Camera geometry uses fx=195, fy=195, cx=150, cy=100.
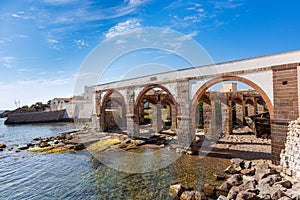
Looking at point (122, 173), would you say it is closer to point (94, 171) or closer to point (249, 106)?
point (94, 171)

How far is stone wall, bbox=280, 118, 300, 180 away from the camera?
23.6ft

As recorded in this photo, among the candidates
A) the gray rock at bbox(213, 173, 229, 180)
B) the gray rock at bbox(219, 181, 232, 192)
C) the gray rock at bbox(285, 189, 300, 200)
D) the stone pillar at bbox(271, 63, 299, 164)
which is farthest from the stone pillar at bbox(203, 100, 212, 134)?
Result: the gray rock at bbox(285, 189, 300, 200)

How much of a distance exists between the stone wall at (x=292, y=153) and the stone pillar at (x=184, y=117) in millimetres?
4971

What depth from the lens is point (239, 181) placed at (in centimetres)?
756

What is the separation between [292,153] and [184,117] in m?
5.87

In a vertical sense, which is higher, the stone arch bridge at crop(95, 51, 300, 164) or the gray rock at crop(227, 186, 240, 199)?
the stone arch bridge at crop(95, 51, 300, 164)

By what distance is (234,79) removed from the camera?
34.3 feet

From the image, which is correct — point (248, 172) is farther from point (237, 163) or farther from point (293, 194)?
point (293, 194)

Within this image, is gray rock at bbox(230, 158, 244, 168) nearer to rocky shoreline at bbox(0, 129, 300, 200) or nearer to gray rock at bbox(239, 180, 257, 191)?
rocky shoreline at bbox(0, 129, 300, 200)

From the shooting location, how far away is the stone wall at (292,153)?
7.21 meters

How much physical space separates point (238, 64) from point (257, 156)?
515 centimetres

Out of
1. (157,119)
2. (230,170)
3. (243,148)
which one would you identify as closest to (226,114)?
(243,148)

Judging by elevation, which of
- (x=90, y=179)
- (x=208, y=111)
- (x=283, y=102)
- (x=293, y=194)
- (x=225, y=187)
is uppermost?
(x=283, y=102)

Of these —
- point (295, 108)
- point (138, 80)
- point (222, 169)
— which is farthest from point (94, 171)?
point (295, 108)
